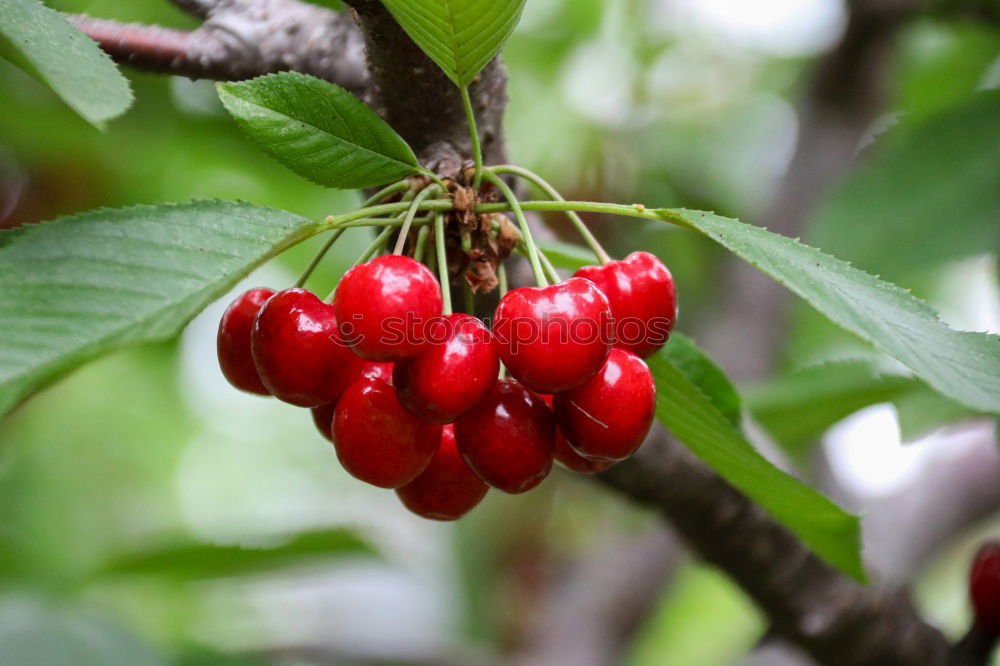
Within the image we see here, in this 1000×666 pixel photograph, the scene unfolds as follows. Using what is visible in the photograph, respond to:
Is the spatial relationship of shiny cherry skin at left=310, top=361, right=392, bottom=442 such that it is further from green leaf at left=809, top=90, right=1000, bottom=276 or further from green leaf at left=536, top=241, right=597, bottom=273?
green leaf at left=809, top=90, right=1000, bottom=276

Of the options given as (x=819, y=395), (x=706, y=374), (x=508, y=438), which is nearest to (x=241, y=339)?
(x=508, y=438)

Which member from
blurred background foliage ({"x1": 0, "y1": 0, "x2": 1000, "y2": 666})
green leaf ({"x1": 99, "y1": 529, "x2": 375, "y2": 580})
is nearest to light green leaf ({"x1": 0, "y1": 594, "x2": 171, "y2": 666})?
blurred background foliage ({"x1": 0, "y1": 0, "x2": 1000, "y2": 666})

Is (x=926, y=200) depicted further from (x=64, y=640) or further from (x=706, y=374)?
(x=64, y=640)

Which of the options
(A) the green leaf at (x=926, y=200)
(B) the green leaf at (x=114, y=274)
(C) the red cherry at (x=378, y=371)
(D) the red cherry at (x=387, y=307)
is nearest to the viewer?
(B) the green leaf at (x=114, y=274)

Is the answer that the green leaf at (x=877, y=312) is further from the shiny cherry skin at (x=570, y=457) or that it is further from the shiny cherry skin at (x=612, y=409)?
the shiny cherry skin at (x=570, y=457)

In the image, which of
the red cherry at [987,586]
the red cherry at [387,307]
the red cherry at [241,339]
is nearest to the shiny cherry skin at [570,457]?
the red cherry at [387,307]

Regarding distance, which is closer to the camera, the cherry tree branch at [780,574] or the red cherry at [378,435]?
the red cherry at [378,435]
